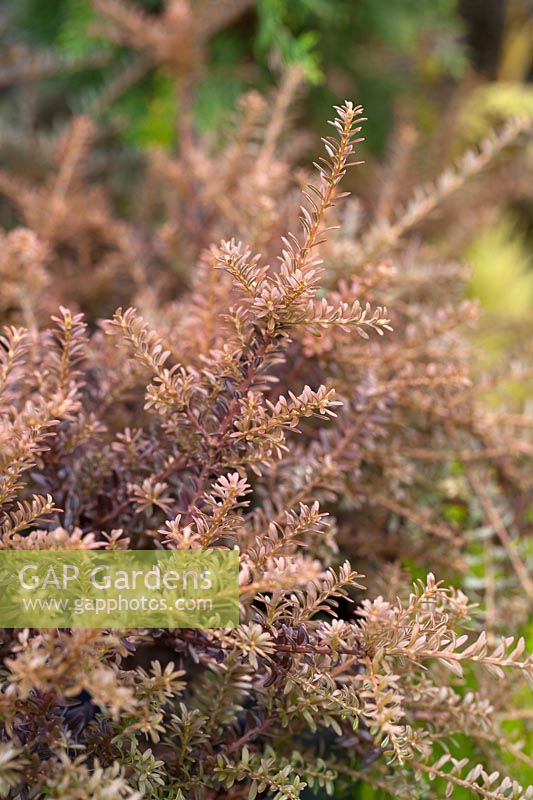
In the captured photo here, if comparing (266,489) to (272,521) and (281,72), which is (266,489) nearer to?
(272,521)

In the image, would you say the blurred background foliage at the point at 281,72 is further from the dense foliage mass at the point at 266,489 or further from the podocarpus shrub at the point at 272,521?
the podocarpus shrub at the point at 272,521

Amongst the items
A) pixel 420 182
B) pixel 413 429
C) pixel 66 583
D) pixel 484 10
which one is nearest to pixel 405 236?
pixel 420 182

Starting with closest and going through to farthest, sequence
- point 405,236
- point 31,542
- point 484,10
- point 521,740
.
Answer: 1. point 31,542
2. point 521,740
3. point 405,236
4. point 484,10

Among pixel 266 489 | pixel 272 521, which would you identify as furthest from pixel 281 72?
pixel 272 521

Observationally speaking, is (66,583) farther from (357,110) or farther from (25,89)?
(25,89)

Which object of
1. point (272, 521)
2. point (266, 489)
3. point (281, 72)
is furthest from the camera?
point (281, 72)

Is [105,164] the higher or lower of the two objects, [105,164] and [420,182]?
the higher

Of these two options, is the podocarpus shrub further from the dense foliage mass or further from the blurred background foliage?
the blurred background foliage

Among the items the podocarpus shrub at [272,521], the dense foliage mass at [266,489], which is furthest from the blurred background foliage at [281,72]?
the podocarpus shrub at [272,521]
